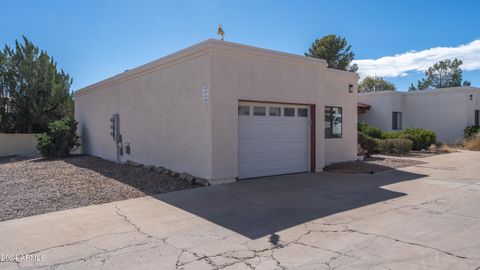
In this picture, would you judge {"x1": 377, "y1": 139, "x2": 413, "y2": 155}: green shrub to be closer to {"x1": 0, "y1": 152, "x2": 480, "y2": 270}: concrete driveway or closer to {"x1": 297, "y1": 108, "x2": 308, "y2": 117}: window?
{"x1": 297, "y1": 108, "x2": 308, "y2": 117}: window

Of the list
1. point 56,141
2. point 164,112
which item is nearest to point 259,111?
point 164,112

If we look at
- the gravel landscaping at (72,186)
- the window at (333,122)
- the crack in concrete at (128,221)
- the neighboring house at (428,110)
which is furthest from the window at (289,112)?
the neighboring house at (428,110)

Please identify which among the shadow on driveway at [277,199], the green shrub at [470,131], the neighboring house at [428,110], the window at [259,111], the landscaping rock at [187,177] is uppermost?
the neighboring house at [428,110]

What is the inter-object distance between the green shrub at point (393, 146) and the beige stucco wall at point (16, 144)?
65.6ft

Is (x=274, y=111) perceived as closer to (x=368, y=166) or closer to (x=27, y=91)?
(x=368, y=166)

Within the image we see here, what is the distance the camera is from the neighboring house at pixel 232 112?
9766 mm

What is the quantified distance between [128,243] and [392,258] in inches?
143

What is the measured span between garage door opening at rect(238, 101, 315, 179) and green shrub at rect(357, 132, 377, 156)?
6.06 meters

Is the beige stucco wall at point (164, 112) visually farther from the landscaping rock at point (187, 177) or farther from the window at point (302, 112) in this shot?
the window at point (302, 112)

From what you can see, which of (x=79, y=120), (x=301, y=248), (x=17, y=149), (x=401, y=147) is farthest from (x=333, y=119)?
(x=17, y=149)

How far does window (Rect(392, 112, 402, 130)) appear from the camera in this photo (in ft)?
85.3

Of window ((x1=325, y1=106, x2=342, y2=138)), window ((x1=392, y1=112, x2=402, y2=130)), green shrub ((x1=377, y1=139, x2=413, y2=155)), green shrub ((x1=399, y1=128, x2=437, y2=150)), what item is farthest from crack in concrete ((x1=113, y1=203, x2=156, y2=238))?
window ((x1=392, y1=112, x2=402, y2=130))

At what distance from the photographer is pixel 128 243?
17.4ft

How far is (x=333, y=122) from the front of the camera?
14.2m
